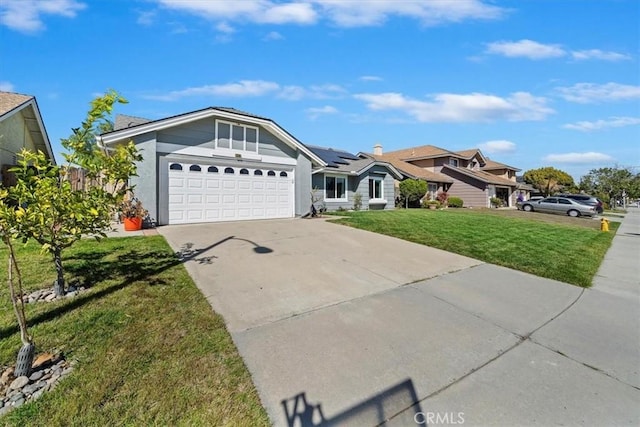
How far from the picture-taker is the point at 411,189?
23.3 m

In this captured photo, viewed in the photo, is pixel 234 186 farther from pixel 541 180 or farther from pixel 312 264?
pixel 541 180

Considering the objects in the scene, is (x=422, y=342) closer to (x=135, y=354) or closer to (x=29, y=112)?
(x=135, y=354)

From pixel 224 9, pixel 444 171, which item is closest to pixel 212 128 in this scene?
pixel 224 9

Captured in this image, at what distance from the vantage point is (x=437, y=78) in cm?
1370

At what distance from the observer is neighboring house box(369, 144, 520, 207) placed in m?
27.8

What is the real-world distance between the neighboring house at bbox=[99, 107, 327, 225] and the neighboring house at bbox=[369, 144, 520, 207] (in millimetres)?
13719

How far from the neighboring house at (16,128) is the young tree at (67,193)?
9665 mm

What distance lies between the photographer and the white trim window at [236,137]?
40.6 feet

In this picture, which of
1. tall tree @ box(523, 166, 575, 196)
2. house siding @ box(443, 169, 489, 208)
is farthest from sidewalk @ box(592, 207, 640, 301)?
tall tree @ box(523, 166, 575, 196)

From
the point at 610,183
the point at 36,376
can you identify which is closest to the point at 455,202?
the point at 36,376

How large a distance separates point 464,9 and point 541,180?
45470 mm

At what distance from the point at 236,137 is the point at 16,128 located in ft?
35.5

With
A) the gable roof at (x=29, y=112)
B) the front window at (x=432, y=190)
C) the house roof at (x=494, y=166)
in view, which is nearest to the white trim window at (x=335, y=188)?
the front window at (x=432, y=190)

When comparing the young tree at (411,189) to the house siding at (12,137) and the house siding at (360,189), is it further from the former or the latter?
the house siding at (12,137)
